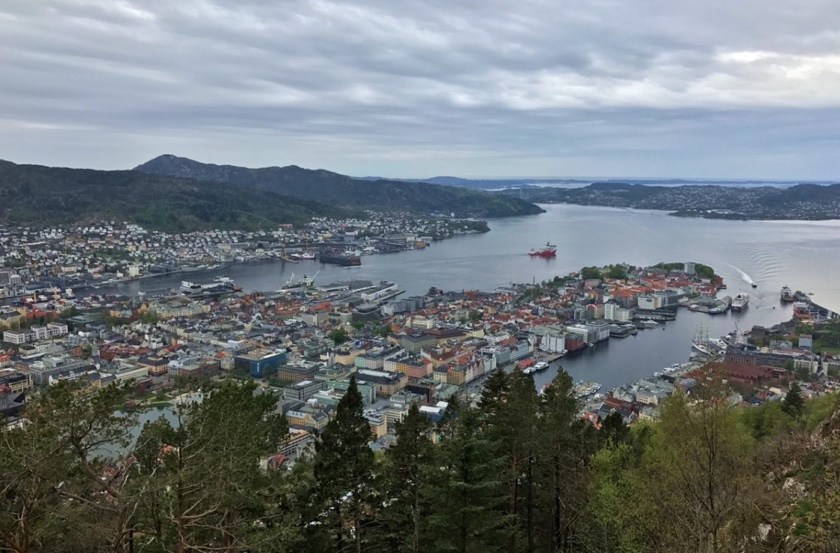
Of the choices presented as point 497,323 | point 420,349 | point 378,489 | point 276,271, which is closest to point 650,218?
point 276,271

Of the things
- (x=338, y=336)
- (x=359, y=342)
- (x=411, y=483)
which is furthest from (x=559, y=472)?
(x=338, y=336)

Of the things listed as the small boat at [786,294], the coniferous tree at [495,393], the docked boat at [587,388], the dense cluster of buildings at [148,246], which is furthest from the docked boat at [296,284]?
the coniferous tree at [495,393]

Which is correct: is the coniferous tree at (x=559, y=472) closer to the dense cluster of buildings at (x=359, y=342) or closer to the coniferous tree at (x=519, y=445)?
the coniferous tree at (x=519, y=445)

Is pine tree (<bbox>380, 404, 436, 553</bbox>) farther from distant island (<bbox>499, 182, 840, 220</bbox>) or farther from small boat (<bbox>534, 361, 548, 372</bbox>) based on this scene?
distant island (<bbox>499, 182, 840, 220</bbox>)

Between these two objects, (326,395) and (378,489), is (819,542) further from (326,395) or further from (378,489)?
(326,395)

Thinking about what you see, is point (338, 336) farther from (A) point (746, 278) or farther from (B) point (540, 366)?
(A) point (746, 278)

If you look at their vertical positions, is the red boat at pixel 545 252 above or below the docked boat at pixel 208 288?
above

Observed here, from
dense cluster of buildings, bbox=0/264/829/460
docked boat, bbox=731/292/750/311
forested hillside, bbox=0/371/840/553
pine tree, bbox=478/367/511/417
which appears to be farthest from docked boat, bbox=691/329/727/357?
pine tree, bbox=478/367/511/417
